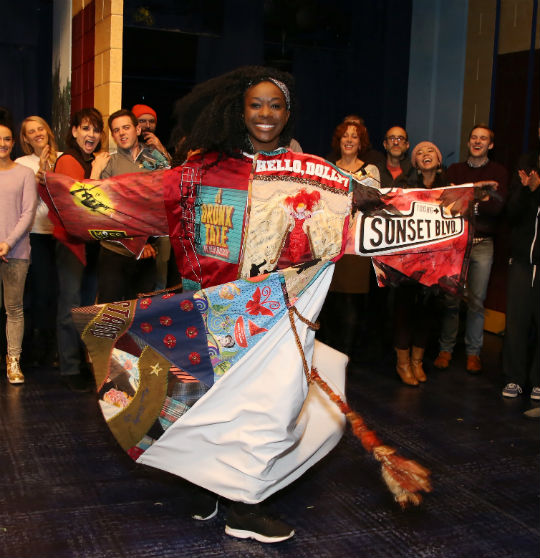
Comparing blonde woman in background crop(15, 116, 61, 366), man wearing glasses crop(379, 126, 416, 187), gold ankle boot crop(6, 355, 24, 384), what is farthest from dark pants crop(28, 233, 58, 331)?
man wearing glasses crop(379, 126, 416, 187)

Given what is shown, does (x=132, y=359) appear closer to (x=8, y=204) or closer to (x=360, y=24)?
(x=8, y=204)

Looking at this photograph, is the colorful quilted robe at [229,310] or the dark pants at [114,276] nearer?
the colorful quilted robe at [229,310]

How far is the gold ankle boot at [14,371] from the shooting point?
14.2 feet

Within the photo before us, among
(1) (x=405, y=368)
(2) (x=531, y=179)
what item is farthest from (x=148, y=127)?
(2) (x=531, y=179)

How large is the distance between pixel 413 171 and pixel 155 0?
108 inches

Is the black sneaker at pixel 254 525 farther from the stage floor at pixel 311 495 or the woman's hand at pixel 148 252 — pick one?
the woman's hand at pixel 148 252

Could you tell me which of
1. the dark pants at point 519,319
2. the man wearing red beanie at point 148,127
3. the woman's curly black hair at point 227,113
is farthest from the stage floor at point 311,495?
the man wearing red beanie at point 148,127

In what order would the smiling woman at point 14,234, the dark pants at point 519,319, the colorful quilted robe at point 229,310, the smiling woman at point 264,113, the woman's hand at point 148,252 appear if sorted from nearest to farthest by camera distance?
the colorful quilted robe at point 229,310
the smiling woman at point 264,113
the woman's hand at point 148,252
the smiling woman at point 14,234
the dark pants at point 519,319

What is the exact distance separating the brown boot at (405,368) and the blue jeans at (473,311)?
0.45 metres

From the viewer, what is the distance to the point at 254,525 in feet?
8.47

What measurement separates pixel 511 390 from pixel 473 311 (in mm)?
650

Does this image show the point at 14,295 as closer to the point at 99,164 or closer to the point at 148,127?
the point at 99,164

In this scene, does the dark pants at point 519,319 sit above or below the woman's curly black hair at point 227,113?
below

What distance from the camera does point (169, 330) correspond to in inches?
102
